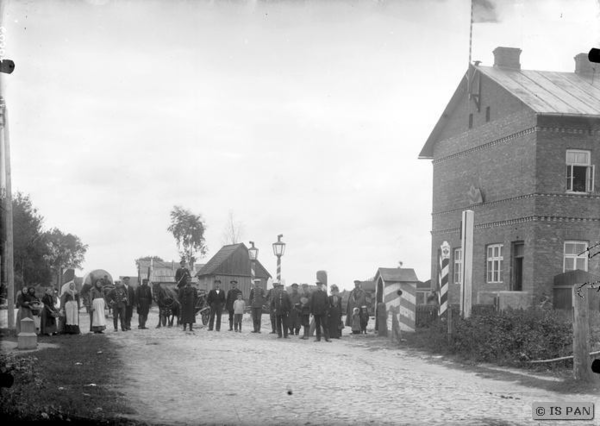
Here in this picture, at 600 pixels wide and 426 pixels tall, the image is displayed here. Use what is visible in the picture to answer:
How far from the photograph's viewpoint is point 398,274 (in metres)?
22.3

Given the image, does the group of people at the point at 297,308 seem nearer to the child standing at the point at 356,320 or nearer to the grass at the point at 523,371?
the child standing at the point at 356,320

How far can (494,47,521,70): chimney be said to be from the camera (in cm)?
3002

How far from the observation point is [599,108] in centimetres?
2584

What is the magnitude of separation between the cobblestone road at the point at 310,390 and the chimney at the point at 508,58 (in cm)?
1673

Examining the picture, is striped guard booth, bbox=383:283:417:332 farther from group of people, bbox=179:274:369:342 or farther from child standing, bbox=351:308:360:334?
child standing, bbox=351:308:360:334

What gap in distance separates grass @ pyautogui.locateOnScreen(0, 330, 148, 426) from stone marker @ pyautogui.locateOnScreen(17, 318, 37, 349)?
3.18 feet

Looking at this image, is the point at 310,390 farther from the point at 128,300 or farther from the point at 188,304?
the point at 128,300

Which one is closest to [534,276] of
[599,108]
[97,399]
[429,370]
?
[599,108]

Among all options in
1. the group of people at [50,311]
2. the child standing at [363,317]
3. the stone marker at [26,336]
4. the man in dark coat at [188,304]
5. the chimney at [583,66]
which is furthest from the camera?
the chimney at [583,66]

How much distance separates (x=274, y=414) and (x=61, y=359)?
544 centimetres

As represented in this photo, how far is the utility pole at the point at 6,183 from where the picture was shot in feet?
22.5

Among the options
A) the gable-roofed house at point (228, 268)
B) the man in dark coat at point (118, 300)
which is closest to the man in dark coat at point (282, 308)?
the man in dark coat at point (118, 300)

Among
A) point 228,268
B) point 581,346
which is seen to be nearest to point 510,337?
point 581,346

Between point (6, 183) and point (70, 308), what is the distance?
7225mm
